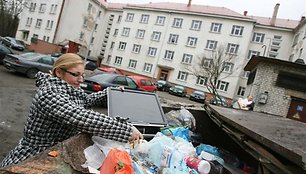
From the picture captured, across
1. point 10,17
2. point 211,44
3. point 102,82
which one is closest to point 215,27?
point 211,44

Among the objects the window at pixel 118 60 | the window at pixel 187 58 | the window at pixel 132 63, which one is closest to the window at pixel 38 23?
the window at pixel 118 60

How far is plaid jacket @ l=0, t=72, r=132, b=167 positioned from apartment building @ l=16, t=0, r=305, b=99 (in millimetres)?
33475

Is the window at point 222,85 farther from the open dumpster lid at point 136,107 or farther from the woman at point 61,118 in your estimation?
the woman at point 61,118

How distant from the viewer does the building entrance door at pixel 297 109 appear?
16344mm

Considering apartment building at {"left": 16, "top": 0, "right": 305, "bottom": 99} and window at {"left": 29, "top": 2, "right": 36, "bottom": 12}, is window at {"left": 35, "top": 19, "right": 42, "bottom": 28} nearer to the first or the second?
apartment building at {"left": 16, "top": 0, "right": 305, "bottom": 99}

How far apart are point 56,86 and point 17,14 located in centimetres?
6355

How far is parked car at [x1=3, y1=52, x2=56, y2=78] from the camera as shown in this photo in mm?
14935

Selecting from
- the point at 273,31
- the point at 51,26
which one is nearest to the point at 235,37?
the point at 273,31

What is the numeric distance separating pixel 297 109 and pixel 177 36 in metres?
30.1

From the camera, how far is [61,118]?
1.92 meters

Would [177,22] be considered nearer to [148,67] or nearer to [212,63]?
[148,67]

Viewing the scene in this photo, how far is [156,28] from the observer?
46344 millimetres

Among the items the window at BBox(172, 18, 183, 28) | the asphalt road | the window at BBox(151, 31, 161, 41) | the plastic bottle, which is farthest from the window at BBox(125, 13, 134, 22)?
the plastic bottle

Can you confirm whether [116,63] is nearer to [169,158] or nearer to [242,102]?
[242,102]
